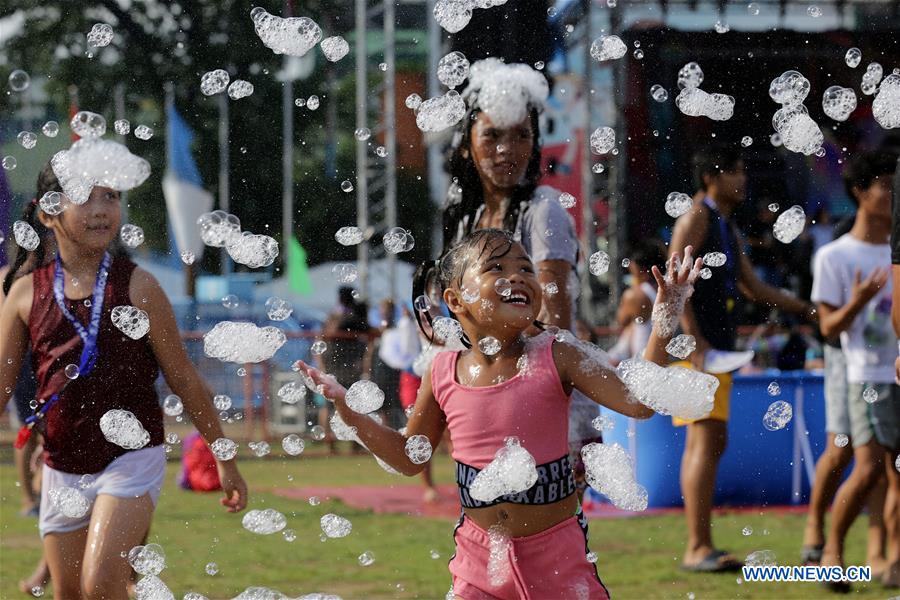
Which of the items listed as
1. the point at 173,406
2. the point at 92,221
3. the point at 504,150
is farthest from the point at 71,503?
the point at 504,150

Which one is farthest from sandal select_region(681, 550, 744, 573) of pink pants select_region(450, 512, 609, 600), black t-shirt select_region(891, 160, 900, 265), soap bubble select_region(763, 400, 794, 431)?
pink pants select_region(450, 512, 609, 600)

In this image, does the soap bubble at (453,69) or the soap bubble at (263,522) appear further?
the soap bubble at (453,69)

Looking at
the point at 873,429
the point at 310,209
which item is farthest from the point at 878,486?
the point at 310,209

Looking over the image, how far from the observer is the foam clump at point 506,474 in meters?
2.59

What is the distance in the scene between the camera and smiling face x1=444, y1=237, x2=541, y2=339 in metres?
2.62

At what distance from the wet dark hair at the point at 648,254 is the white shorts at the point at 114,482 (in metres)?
3.52

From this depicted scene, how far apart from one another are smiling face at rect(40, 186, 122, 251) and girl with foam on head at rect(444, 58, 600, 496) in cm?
92

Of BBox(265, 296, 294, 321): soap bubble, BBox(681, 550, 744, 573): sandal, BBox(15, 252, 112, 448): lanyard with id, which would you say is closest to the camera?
BBox(15, 252, 112, 448): lanyard with id

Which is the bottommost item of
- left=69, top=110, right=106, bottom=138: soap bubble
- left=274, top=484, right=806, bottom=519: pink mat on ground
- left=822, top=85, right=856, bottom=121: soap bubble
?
left=274, top=484, right=806, bottom=519: pink mat on ground

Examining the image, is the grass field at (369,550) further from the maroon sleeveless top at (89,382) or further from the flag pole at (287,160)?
the flag pole at (287,160)

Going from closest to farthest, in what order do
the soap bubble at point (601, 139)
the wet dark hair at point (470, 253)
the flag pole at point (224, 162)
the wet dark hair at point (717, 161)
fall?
the wet dark hair at point (470, 253) → the soap bubble at point (601, 139) → the wet dark hair at point (717, 161) → the flag pole at point (224, 162)

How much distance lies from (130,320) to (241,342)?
323mm

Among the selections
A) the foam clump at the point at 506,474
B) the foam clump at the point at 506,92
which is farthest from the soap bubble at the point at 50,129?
the foam clump at the point at 506,474

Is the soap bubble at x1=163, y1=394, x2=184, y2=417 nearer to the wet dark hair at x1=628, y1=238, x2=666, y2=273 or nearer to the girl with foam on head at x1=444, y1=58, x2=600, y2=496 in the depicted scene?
the girl with foam on head at x1=444, y1=58, x2=600, y2=496
